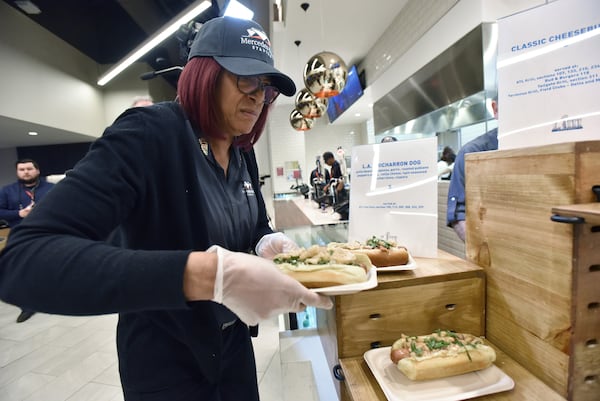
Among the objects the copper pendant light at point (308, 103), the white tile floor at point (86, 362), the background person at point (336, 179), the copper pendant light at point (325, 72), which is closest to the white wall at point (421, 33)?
the copper pendant light at point (308, 103)

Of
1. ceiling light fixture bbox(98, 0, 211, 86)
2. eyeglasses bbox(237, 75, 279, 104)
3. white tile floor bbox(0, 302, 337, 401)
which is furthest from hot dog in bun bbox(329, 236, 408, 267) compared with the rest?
ceiling light fixture bbox(98, 0, 211, 86)

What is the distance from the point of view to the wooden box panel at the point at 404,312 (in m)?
0.99

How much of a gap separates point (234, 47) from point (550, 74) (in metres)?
0.93

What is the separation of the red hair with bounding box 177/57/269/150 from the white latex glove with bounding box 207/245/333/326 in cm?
50

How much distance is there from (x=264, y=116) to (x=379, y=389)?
41.2 inches

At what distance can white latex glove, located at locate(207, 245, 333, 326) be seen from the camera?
0.63m

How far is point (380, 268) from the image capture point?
1.04m

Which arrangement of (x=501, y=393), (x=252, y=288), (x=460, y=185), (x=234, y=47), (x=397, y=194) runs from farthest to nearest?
(x=460, y=185) < (x=397, y=194) < (x=234, y=47) < (x=501, y=393) < (x=252, y=288)

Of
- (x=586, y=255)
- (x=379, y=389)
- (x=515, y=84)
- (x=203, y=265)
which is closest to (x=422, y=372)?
(x=379, y=389)

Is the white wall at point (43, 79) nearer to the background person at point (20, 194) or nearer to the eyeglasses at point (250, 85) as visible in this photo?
the background person at point (20, 194)

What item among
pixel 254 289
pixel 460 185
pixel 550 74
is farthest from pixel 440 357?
pixel 460 185

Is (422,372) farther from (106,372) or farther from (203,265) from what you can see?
(106,372)

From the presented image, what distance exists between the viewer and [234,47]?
2.99ft

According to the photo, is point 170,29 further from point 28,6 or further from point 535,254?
point 535,254
